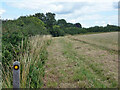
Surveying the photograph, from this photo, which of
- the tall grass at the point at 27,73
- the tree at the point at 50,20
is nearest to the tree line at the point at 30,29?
the tree at the point at 50,20

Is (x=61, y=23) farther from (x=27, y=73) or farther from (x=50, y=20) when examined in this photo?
(x=27, y=73)

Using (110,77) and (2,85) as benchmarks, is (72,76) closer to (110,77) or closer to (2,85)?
(110,77)

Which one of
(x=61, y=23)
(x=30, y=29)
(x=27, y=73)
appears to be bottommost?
(x=27, y=73)

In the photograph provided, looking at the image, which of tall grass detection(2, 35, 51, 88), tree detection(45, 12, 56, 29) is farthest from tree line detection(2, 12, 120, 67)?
tall grass detection(2, 35, 51, 88)

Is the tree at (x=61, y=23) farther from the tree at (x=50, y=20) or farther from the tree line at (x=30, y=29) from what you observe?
the tree at (x=50, y=20)

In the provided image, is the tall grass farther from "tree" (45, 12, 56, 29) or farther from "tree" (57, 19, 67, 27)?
"tree" (57, 19, 67, 27)

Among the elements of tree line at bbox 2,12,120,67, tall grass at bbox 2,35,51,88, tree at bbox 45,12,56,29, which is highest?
tree at bbox 45,12,56,29

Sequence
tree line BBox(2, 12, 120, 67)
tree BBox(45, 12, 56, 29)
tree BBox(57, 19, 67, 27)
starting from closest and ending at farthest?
tree line BBox(2, 12, 120, 67) < tree BBox(45, 12, 56, 29) < tree BBox(57, 19, 67, 27)

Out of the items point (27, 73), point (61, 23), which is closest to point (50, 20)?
point (61, 23)

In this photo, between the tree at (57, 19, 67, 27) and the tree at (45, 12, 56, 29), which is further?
the tree at (57, 19, 67, 27)

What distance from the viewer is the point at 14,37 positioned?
6.86 meters

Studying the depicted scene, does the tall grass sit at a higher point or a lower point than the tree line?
lower

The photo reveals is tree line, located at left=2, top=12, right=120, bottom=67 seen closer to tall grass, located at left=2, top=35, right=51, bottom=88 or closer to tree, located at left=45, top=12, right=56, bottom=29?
tree, located at left=45, top=12, right=56, bottom=29

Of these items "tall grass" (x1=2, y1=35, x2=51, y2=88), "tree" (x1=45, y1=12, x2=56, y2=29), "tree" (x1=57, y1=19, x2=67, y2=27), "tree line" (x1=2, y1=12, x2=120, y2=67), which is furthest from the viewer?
"tree" (x1=57, y1=19, x2=67, y2=27)
